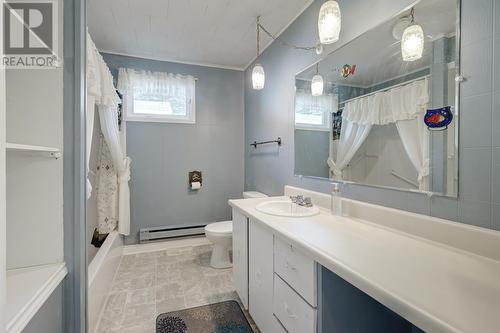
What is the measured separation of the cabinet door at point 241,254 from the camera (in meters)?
1.59

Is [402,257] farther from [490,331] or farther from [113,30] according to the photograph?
[113,30]

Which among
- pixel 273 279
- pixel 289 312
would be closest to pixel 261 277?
pixel 273 279

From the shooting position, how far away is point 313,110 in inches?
71.9

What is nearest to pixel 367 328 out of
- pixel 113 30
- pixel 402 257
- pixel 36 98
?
pixel 402 257

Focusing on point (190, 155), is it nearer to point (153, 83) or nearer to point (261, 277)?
point (153, 83)

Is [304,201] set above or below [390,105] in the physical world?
below

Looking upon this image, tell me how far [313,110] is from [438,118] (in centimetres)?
91

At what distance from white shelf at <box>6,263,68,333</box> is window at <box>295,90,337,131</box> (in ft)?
5.62

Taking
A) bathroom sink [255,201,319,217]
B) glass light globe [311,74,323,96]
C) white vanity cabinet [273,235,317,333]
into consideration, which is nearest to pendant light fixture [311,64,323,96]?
glass light globe [311,74,323,96]

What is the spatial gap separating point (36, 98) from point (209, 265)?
2003mm

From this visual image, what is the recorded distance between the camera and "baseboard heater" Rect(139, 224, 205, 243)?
281 cm

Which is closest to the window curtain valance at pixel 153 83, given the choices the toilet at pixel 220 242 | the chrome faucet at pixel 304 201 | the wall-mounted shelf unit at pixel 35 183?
the toilet at pixel 220 242

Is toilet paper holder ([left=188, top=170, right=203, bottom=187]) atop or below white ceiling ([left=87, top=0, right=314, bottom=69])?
below

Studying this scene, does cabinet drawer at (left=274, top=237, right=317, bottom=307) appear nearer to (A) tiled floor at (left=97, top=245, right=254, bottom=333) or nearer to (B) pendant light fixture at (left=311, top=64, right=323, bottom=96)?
(A) tiled floor at (left=97, top=245, right=254, bottom=333)
